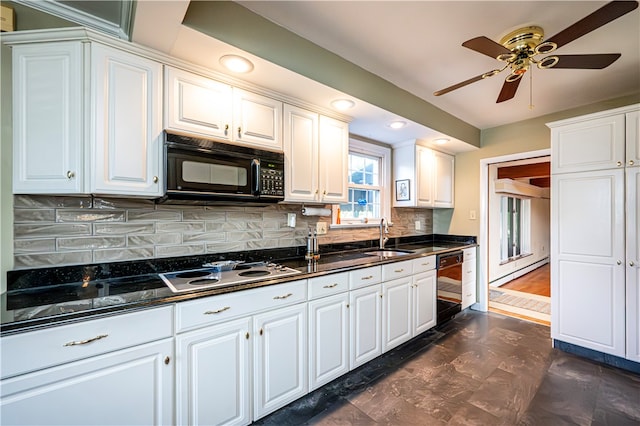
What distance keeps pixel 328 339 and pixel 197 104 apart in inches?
72.9

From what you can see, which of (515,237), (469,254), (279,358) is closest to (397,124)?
(469,254)

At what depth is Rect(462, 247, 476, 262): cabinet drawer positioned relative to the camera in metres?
3.55

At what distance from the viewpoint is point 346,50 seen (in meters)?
2.06

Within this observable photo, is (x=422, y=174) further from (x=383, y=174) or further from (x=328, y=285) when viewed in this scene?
(x=328, y=285)

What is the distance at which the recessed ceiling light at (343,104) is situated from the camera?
7.43 feet

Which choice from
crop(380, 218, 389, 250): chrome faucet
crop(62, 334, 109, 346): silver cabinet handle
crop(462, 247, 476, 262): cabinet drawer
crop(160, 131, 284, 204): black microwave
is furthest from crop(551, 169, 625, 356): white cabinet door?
crop(62, 334, 109, 346): silver cabinet handle

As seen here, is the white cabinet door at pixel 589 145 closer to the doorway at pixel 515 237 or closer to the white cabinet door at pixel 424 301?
the doorway at pixel 515 237

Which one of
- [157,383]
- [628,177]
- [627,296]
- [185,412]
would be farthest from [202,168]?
[627,296]

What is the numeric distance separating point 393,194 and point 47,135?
10.6 feet

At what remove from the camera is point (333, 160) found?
2.49 m

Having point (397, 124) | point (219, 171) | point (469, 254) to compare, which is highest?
point (397, 124)

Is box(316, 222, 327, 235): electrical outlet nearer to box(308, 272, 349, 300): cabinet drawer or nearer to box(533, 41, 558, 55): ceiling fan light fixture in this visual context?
box(308, 272, 349, 300): cabinet drawer

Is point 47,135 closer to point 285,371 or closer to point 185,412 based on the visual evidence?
point 185,412

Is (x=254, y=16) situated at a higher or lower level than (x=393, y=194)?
higher
